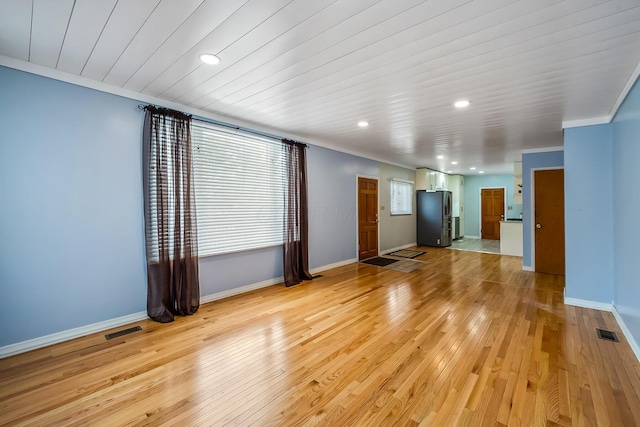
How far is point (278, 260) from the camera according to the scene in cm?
465

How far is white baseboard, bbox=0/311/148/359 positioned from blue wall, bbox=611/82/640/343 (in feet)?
16.3

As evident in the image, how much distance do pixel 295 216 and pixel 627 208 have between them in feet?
13.2

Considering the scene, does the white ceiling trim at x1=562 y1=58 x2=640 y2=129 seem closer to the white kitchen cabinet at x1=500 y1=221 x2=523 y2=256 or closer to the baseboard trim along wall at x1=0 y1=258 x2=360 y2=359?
the white kitchen cabinet at x1=500 y1=221 x2=523 y2=256

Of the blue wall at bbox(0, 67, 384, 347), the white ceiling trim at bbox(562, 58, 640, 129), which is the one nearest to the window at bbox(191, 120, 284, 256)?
the blue wall at bbox(0, 67, 384, 347)

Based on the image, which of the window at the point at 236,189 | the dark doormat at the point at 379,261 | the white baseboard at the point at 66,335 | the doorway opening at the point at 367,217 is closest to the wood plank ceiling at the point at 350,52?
the window at the point at 236,189

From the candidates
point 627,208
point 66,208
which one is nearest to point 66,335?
point 66,208

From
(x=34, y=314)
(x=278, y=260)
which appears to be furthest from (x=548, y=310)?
(x=34, y=314)

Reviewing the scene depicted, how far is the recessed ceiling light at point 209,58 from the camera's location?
7.29 ft

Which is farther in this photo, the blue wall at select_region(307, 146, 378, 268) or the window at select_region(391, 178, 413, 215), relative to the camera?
the window at select_region(391, 178, 413, 215)

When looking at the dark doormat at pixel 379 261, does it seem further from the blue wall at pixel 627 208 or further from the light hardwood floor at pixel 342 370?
the blue wall at pixel 627 208

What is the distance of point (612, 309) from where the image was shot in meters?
3.37

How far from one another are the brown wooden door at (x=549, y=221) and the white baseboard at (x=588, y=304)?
1.92 metres

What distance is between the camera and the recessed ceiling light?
7.29 ft

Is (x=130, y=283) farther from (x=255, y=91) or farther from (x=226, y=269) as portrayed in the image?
(x=255, y=91)
